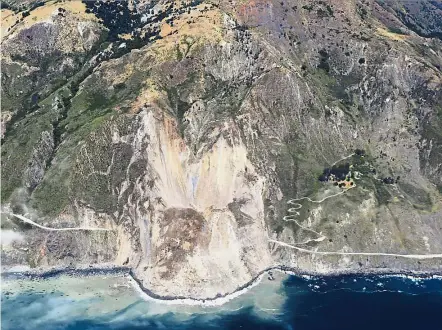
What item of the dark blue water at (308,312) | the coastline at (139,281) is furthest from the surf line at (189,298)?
the dark blue water at (308,312)

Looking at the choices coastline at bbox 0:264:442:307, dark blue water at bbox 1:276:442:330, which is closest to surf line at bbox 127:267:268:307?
coastline at bbox 0:264:442:307

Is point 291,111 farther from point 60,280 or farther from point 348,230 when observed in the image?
point 60,280

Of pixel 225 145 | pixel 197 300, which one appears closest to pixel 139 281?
pixel 197 300

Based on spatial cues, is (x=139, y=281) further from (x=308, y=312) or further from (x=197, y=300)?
(x=308, y=312)

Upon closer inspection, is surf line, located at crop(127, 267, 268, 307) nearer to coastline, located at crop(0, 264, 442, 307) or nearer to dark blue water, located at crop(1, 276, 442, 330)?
coastline, located at crop(0, 264, 442, 307)

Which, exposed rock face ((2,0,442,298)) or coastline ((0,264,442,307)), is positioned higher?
exposed rock face ((2,0,442,298))

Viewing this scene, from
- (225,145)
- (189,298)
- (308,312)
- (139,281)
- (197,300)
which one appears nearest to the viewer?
(308,312)
